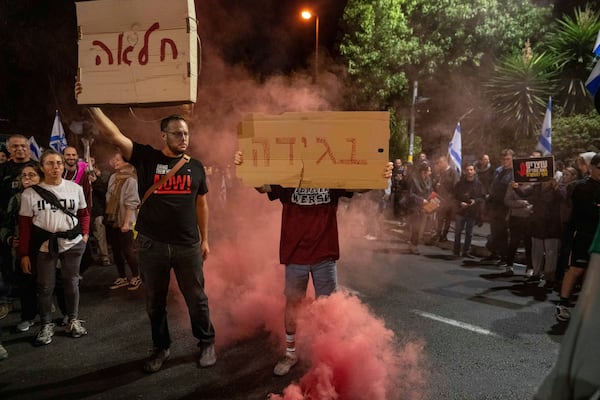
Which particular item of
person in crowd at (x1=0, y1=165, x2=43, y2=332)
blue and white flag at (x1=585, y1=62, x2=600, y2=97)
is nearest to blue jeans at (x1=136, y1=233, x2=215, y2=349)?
person in crowd at (x1=0, y1=165, x2=43, y2=332)

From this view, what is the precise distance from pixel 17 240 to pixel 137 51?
122 inches

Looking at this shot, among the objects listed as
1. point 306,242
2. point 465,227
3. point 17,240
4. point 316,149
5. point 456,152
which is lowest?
point 465,227

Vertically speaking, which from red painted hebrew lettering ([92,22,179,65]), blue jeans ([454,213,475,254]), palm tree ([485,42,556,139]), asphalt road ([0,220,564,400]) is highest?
palm tree ([485,42,556,139])

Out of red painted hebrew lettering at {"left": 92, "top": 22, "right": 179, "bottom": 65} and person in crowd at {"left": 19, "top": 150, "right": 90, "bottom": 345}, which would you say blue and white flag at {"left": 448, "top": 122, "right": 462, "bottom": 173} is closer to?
person in crowd at {"left": 19, "top": 150, "right": 90, "bottom": 345}

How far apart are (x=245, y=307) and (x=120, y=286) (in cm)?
234

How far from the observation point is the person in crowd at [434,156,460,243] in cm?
963

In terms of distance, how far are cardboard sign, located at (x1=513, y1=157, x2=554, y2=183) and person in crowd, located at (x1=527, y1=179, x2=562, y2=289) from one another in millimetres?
149

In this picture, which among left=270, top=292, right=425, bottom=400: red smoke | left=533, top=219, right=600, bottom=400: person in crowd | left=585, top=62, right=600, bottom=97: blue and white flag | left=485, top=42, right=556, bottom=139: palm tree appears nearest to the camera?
left=533, top=219, right=600, bottom=400: person in crowd

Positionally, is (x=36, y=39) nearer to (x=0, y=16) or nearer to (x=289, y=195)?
(x=0, y=16)

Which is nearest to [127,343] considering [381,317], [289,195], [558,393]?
[289,195]

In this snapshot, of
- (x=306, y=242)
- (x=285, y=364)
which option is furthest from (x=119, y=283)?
(x=306, y=242)

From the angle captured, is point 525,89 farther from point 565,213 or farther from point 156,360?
point 156,360

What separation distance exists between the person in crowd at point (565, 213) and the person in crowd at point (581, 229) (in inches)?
40.3

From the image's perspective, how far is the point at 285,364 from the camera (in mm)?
3537
